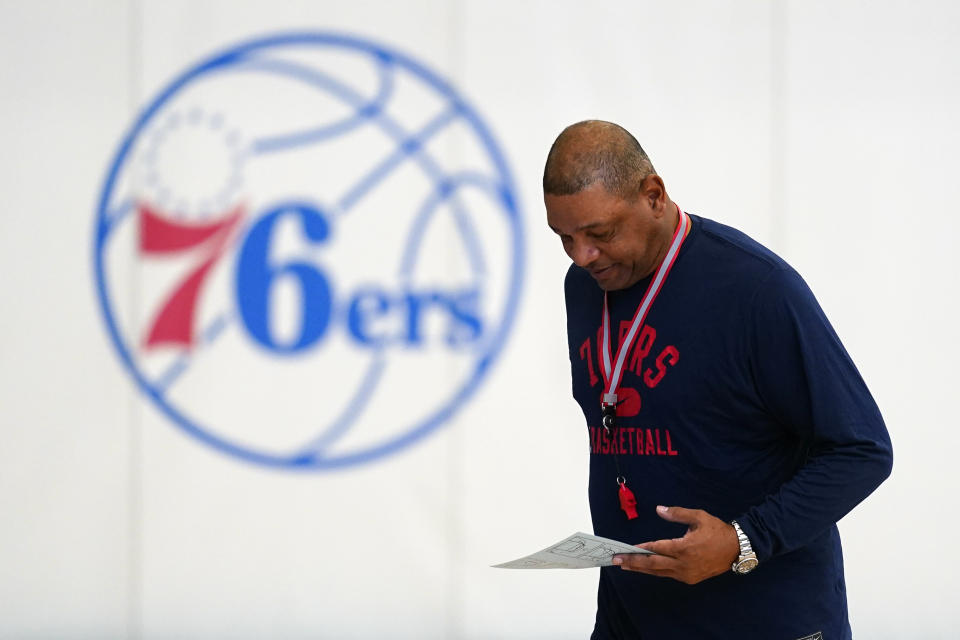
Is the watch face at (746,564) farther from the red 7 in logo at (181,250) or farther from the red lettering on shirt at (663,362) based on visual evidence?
the red 7 in logo at (181,250)

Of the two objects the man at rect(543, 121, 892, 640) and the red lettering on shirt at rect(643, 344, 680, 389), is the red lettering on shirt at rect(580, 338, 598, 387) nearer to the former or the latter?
the man at rect(543, 121, 892, 640)

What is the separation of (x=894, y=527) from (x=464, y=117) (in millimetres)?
2065

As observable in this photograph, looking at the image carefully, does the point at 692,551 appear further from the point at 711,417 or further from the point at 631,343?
the point at 631,343

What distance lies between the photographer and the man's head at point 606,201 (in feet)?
4.73

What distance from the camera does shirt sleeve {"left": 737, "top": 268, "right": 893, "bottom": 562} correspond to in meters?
1.36

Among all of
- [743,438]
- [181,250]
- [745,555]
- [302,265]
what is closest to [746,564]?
[745,555]

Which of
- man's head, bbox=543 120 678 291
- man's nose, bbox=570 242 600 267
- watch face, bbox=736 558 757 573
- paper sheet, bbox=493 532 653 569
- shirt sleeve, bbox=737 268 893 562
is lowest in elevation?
watch face, bbox=736 558 757 573

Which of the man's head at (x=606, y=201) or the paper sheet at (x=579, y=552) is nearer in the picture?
the paper sheet at (x=579, y=552)

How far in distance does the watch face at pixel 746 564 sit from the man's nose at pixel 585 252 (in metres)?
0.49

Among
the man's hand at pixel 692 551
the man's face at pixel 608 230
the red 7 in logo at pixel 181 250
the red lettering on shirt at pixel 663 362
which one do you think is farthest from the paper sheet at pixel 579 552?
the red 7 in logo at pixel 181 250

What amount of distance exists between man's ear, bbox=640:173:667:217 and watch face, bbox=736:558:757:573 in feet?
1.75

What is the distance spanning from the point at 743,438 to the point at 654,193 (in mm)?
400

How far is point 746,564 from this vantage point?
137 cm

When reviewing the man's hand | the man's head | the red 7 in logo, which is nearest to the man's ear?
the man's head
